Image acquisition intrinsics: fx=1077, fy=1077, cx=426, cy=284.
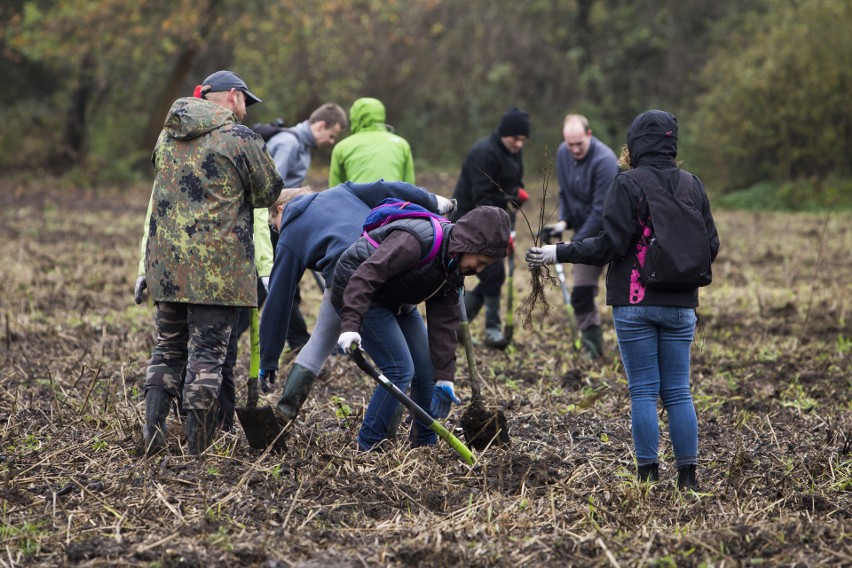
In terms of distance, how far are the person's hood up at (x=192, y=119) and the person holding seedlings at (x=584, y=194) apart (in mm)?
3764

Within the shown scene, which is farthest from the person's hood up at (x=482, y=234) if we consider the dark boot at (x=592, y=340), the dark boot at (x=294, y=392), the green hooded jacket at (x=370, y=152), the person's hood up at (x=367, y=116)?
the dark boot at (x=592, y=340)

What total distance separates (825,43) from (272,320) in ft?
65.7

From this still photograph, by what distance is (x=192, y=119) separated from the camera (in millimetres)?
4891

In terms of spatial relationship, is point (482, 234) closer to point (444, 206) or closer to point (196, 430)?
point (444, 206)

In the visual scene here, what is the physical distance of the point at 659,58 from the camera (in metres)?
30.5

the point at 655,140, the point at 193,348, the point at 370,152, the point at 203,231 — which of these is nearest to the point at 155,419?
the point at 193,348

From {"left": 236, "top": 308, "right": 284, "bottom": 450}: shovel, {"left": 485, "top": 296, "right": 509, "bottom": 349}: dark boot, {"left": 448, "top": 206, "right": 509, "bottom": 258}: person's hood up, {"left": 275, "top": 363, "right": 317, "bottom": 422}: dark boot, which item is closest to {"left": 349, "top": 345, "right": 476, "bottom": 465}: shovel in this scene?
{"left": 275, "top": 363, "right": 317, "bottom": 422}: dark boot

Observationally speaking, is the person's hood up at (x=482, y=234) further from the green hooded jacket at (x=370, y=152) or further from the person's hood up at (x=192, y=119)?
the green hooded jacket at (x=370, y=152)

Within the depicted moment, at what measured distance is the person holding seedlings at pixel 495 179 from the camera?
28.3 ft

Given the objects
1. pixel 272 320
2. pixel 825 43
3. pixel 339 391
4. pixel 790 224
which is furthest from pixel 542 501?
pixel 825 43

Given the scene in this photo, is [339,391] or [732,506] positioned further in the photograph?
[339,391]

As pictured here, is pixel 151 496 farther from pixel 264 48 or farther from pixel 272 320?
pixel 264 48

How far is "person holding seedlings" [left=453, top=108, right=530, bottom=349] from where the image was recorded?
8617mm

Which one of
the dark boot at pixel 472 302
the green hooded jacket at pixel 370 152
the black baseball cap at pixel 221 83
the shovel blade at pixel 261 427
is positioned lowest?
the dark boot at pixel 472 302
